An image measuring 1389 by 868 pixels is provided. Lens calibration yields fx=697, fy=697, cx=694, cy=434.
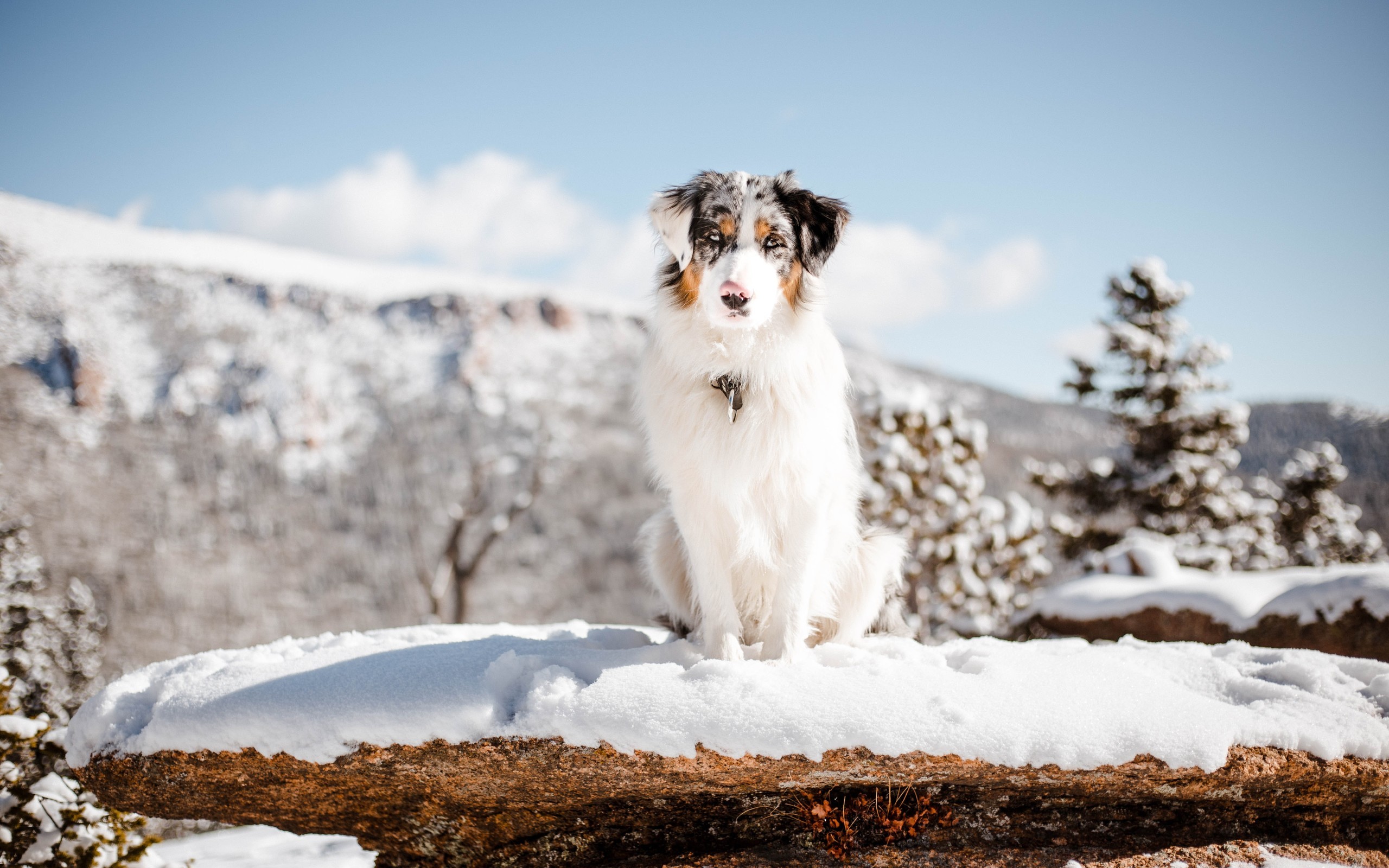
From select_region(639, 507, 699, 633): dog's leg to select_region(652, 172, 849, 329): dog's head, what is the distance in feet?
4.21

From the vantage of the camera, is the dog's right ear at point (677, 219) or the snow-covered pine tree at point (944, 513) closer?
the dog's right ear at point (677, 219)

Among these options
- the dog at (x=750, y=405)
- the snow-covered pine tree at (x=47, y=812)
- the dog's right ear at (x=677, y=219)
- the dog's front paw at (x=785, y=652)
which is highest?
the dog's right ear at (x=677, y=219)

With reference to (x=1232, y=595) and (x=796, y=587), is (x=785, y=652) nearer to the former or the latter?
(x=796, y=587)

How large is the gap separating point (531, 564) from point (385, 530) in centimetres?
1611

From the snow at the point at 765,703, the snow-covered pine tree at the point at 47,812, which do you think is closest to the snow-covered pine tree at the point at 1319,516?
the snow at the point at 765,703

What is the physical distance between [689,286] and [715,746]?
1937mm

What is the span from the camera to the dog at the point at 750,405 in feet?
10.3

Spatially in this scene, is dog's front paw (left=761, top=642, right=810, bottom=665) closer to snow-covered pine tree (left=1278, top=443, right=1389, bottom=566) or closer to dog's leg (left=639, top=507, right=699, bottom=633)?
dog's leg (left=639, top=507, right=699, bottom=633)

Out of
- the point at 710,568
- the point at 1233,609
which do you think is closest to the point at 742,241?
the point at 710,568

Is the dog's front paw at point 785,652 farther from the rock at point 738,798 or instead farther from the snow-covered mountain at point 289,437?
the snow-covered mountain at point 289,437

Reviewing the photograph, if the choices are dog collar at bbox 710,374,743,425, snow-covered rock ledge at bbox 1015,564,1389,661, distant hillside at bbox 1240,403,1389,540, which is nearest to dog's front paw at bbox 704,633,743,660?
dog collar at bbox 710,374,743,425

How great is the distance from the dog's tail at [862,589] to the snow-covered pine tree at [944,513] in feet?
33.5

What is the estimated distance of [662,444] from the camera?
325 centimetres

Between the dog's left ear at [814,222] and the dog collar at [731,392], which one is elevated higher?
the dog's left ear at [814,222]
